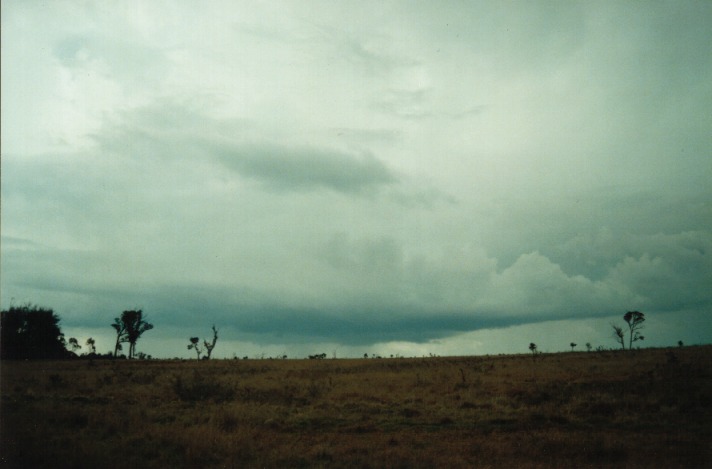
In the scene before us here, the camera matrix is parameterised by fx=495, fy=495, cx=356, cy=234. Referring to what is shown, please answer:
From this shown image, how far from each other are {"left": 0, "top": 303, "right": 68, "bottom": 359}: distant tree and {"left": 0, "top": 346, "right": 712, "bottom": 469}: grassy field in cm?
5874

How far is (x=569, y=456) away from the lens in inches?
600

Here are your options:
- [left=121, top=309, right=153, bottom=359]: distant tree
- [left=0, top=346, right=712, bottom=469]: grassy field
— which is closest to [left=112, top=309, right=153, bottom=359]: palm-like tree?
[left=121, top=309, right=153, bottom=359]: distant tree

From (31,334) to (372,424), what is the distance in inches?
3563

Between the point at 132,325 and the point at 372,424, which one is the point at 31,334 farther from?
the point at 372,424

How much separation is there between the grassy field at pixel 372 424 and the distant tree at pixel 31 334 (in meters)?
58.7

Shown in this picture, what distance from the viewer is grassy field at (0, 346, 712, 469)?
48.3ft

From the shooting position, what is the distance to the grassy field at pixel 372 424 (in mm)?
14711

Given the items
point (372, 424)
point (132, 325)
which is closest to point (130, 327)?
point (132, 325)

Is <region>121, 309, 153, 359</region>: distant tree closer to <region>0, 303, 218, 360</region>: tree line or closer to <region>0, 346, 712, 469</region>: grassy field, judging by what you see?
<region>0, 303, 218, 360</region>: tree line

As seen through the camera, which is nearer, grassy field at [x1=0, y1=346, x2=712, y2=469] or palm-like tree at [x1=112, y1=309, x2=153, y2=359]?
grassy field at [x1=0, y1=346, x2=712, y2=469]

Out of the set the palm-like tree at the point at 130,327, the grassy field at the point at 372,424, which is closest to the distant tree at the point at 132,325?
the palm-like tree at the point at 130,327

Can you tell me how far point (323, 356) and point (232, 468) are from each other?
9272cm

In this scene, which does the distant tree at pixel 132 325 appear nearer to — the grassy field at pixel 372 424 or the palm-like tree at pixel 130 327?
the palm-like tree at pixel 130 327

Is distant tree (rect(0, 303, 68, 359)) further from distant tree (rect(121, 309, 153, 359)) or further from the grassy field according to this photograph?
the grassy field
